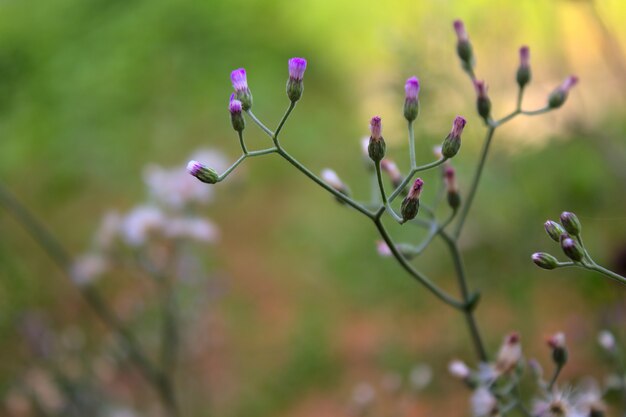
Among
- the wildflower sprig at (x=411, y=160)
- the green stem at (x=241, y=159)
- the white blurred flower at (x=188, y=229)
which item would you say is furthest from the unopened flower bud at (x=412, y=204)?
the white blurred flower at (x=188, y=229)

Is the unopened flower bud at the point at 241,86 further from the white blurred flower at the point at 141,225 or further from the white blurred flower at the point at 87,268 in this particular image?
the white blurred flower at the point at 87,268

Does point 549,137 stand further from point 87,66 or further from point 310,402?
point 87,66

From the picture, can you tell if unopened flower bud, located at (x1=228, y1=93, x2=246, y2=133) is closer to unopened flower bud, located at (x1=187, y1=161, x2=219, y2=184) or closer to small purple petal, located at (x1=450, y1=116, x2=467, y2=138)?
A: unopened flower bud, located at (x1=187, y1=161, x2=219, y2=184)

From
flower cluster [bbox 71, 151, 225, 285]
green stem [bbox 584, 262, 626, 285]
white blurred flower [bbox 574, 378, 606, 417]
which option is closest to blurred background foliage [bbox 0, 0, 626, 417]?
flower cluster [bbox 71, 151, 225, 285]

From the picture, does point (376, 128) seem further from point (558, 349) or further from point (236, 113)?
point (558, 349)

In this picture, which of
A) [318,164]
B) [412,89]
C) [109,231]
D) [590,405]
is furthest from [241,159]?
[318,164]
